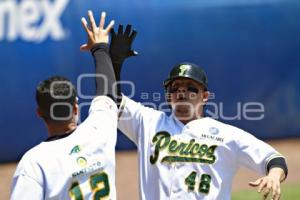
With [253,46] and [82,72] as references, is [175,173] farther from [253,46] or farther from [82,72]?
[253,46]

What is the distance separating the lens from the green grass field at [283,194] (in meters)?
9.11

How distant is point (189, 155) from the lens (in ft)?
16.4

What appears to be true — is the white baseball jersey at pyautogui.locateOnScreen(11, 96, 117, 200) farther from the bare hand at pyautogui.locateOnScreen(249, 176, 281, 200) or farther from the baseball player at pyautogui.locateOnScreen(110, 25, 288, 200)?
the bare hand at pyautogui.locateOnScreen(249, 176, 281, 200)

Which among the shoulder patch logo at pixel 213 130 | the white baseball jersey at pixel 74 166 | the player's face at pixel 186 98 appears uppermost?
the player's face at pixel 186 98

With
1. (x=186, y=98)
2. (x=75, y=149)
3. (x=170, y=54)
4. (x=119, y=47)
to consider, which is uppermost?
(x=170, y=54)

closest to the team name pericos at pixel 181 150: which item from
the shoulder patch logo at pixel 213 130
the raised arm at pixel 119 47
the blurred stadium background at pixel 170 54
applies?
the shoulder patch logo at pixel 213 130

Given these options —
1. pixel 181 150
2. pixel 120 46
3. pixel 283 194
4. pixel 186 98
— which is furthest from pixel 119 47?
pixel 283 194

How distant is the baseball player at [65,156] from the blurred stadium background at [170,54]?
6721 millimetres

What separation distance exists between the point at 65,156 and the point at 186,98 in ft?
4.75

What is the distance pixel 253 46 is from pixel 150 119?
24.0 feet

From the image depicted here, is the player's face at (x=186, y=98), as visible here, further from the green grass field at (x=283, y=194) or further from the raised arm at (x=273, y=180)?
the green grass field at (x=283, y=194)

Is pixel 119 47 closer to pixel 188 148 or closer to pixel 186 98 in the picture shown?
pixel 186 98

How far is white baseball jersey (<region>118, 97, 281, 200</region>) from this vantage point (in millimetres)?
4914

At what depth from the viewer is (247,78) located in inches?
484
